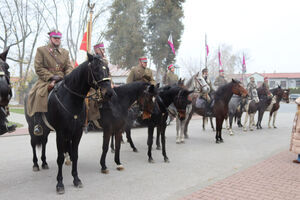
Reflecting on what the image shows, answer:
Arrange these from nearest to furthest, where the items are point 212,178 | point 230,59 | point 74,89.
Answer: point 74,89 < point 212,178 < point 230,59

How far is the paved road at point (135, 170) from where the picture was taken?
14.5ft

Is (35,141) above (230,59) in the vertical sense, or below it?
below

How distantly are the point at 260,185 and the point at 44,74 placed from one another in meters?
4.87

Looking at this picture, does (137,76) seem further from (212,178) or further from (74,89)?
(212,178)

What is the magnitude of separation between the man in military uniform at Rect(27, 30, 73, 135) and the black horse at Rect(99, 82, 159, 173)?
132cm

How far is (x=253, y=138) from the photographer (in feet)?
35.3

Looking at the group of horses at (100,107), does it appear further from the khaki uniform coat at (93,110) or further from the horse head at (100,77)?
the khaki uniform coat at (93,110)

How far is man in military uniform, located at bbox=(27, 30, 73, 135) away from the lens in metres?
4.77

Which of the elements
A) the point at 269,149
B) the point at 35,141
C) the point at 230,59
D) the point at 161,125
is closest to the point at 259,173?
the point at 161,125

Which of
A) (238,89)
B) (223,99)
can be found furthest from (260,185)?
(238,89)

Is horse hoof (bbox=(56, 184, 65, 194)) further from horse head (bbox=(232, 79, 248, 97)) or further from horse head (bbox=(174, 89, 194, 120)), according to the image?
horse head (bbox=(232, 79, 248, 97))

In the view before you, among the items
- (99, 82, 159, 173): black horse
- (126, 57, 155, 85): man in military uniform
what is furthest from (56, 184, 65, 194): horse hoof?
(126, 57, 155, 85): man in military uniform

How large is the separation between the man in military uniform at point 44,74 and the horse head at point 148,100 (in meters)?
1.95

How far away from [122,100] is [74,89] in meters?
1.50
